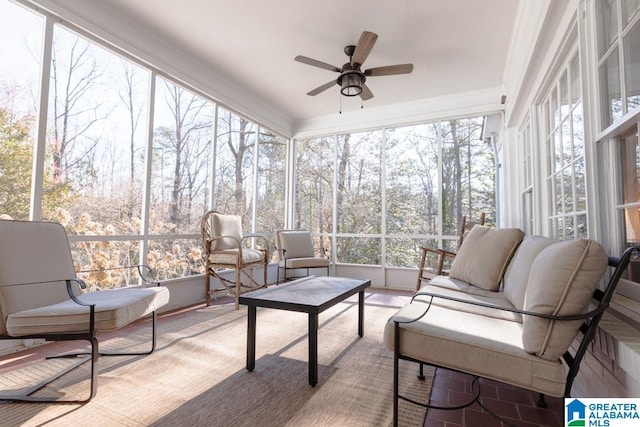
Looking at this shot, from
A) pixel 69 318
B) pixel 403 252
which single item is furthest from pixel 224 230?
pixel 403 252

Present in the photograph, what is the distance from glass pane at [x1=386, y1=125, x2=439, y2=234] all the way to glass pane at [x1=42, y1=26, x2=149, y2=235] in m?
3.42

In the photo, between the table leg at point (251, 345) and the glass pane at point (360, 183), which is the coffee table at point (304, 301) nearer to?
the table leg at point (251, 345)

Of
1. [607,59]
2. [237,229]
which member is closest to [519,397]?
[607,59]

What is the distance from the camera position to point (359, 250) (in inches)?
206

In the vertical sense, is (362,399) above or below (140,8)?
below

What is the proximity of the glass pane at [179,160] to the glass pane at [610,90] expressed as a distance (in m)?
3.61

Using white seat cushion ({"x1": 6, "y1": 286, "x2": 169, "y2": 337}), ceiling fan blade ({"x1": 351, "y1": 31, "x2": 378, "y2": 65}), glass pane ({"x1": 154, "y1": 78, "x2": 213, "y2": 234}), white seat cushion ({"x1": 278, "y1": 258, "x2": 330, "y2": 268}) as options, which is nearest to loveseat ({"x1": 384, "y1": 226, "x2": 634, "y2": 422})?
white seat cushion ({"x1": 6, "y1": 286, "x2": 169, "y2": 337})

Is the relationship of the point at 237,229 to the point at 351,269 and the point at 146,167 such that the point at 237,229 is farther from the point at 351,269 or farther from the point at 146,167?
the point at 351,269

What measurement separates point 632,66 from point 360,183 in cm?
404

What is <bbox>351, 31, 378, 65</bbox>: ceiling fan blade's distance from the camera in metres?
2.52

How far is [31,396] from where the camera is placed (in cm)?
164

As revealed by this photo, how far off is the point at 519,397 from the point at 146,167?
3.56 meters

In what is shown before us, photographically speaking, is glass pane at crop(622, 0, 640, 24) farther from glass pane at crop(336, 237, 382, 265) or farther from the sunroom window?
glass pane at crop(336, 237, 382, 265)

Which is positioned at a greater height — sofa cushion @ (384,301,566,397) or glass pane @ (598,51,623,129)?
glass pane @ (598,51,623,129)
